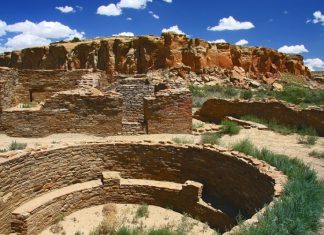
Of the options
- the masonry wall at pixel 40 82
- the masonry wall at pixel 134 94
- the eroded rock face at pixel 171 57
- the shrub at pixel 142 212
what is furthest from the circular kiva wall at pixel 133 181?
the eroded rock face at pixel 171 57

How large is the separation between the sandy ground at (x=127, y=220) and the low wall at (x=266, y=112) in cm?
621

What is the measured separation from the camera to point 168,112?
11680 mm

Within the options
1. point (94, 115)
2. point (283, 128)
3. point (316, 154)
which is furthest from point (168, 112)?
point (316, 154)

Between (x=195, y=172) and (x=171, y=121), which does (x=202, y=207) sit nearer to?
(x=195, y=172)

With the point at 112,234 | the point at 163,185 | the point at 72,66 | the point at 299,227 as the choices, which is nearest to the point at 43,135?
the point at 163,185

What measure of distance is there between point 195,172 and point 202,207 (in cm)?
91

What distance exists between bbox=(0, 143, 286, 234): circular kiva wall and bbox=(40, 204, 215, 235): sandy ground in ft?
0.62

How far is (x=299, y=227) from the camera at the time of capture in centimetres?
446

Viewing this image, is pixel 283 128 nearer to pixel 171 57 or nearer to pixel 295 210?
pixel 295 210

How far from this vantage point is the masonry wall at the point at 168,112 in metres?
11.6

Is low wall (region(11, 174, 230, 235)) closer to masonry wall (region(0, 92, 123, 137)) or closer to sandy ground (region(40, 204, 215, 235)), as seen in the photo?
sandy ground (region(40, 204, 215, 235))

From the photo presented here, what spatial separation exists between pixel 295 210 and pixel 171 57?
34084mm

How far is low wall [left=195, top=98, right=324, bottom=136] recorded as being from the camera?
12.1 metres

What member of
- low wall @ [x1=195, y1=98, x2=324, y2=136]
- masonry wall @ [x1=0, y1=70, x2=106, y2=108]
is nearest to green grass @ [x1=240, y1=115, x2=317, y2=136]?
low wall @ [x1=195, y1=98, x2=324, y2=136]
